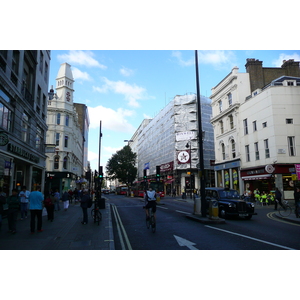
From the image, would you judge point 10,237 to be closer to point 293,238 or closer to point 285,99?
point 293,238

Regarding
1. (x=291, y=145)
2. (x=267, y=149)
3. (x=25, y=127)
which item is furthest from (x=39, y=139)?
(x=291, y=145)

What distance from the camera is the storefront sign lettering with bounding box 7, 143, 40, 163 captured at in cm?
1551

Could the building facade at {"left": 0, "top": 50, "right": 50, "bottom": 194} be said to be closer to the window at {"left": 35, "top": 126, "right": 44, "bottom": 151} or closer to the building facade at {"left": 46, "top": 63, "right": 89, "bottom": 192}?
the window at {"left": 35, "top": 126, "right": 44, "bottom": 151}

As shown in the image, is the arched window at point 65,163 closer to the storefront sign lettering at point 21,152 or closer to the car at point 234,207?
the storefront sign lettering at point 21,152

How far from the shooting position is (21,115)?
58.7ft

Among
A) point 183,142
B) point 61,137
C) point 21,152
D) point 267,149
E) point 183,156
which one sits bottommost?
point 21,152

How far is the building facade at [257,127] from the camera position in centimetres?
2720

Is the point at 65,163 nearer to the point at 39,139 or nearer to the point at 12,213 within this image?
the point at 39,139

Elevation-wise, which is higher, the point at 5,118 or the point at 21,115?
the point at 21,115

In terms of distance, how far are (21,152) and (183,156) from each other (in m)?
36.3

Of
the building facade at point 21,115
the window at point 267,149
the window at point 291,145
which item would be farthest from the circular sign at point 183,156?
the building facade at point 21,115

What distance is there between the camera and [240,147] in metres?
33.2

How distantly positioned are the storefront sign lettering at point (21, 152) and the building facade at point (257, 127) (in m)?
21.2

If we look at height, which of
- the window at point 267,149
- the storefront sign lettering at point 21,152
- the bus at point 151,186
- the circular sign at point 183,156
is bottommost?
the bus at point 151,186
